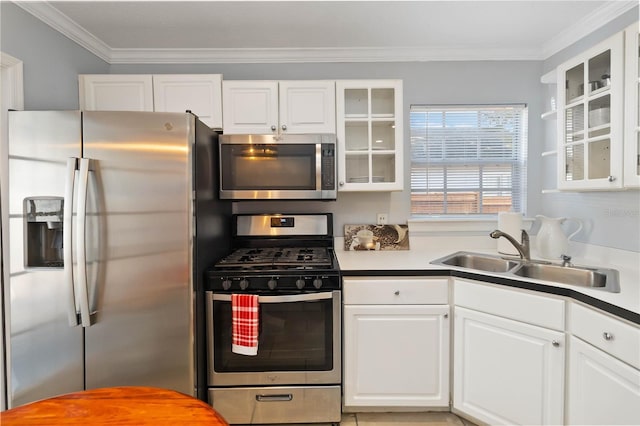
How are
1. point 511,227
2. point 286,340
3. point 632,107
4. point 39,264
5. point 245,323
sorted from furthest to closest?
point 511,227 → point 286,340 → point 245,323 → point 39,264 → point 632,107

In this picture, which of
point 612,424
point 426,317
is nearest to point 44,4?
point 426,317

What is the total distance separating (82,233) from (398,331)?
167 cm

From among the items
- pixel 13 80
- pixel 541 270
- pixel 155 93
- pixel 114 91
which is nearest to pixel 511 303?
pixel 541 270

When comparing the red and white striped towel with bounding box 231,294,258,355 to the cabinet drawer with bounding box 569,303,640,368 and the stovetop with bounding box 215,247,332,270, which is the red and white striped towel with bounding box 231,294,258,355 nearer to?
the stovetop with bounding box 215,247,332,270

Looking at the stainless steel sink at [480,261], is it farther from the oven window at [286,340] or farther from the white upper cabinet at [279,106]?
the white upper cabinet at [279,106]

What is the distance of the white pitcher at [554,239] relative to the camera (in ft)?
6.90

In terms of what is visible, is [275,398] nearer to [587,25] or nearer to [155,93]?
[155,93]

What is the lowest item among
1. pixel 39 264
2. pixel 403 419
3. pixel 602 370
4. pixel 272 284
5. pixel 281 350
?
pixel 403 419

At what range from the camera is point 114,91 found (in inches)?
86.0

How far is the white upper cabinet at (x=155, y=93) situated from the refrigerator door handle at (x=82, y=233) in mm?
806

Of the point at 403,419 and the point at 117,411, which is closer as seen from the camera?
the point at 117,411

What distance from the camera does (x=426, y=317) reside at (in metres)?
1.86

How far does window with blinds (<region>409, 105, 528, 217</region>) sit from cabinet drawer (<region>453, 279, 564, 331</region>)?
0.91 m

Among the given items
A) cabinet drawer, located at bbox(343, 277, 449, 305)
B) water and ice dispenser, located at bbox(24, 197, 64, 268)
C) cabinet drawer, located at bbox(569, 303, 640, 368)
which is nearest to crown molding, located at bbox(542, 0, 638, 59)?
cabinet drawer, located at bbox(569, 303, 640, 368)
